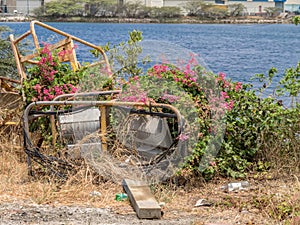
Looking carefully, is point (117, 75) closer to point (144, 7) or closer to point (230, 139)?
point (230, 139)

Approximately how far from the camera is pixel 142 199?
242 inches

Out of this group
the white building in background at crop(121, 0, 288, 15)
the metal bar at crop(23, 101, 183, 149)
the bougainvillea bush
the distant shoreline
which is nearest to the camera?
the metal bar at crop(23, 101, 183, 149)

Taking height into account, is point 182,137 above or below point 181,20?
above

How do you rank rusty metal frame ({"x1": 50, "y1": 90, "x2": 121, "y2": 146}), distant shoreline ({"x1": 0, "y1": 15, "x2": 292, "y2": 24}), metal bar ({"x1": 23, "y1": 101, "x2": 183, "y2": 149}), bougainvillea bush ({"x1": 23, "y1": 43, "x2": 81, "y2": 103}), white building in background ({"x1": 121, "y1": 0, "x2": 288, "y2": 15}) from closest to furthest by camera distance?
metal bar ({"x1": 23, "y1": 101, "x2": 183, "y2": 149}) < rusty metal frame ({"x1": 50, "y1": 90, "x2": 121, "y2": 146}) < bougainvillea bush ({"x1": 23, "y1": 43, "x2": 81, "y2": 103}) < distant shoreline ({"x1": 0, "y1": 15, "x2": 292, "y2": 24}) < white building in background ({"x1": 121, "y1": 0, "x2": 288, "y2": 15})

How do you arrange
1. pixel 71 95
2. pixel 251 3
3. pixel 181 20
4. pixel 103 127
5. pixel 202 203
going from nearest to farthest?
pixel 202 203
pixel 103 127
pixel 71 95
pixel 181 20
pixel 251 3

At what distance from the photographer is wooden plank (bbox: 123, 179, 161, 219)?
19.1ft

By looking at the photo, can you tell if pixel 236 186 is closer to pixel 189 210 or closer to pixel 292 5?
pixel 189 210

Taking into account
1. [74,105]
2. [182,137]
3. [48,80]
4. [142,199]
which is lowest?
[142,199]

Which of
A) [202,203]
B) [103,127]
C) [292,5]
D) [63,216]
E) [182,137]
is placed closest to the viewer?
[63,216]

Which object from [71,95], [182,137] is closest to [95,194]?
[182,137]

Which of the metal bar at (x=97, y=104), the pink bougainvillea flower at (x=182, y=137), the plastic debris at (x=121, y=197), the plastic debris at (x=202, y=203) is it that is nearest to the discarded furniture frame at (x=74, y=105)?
the metal bar at (x=97, y=104)

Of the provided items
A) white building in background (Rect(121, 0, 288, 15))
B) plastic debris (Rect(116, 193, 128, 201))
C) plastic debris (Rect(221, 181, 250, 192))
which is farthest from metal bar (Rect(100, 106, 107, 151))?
white building in background (Rect(121, 0, 288, 15))

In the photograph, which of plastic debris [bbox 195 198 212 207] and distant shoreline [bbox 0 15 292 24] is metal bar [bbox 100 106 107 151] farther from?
distant shoreline [bbox 0 15 292 24]

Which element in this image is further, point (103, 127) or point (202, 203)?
point (103, 127)
